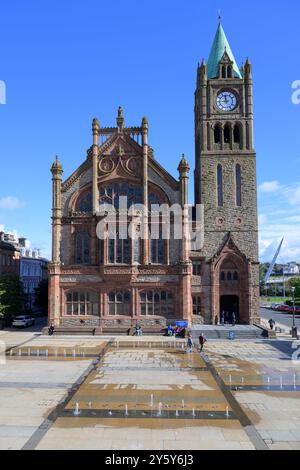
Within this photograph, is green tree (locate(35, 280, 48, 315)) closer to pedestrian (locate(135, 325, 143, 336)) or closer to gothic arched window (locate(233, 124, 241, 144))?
pedestrian (locate(135, 325, 143, 336))

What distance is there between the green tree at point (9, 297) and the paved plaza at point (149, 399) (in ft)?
53.2

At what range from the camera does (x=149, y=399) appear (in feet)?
71.4

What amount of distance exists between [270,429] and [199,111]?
145ft

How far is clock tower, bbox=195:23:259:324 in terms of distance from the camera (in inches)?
1977

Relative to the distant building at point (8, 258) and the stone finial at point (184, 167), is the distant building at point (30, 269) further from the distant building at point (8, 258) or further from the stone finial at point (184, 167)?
the stone finial at point (184, 167)

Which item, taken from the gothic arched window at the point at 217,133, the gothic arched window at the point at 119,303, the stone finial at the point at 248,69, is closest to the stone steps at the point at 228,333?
the gothic arched window at the point at 119,303

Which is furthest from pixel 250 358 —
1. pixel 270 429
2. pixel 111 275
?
pixel 111 275

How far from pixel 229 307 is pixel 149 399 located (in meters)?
32.0

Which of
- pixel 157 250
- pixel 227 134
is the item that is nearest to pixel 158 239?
pixel 157 250

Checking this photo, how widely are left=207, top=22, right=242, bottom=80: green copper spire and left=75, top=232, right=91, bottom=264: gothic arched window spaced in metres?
25.7

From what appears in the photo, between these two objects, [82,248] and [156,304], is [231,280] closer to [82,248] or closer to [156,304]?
[156,304]
